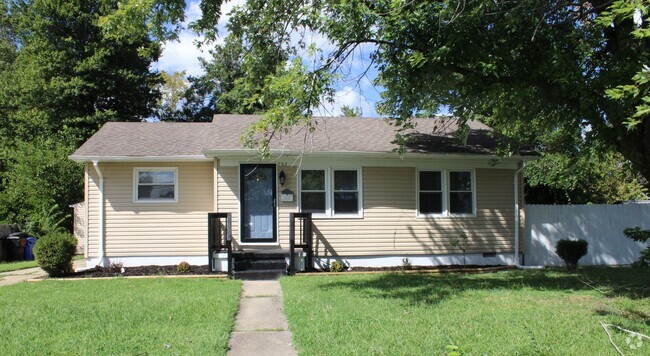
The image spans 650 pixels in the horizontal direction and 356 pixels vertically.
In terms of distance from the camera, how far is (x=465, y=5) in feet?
26.4

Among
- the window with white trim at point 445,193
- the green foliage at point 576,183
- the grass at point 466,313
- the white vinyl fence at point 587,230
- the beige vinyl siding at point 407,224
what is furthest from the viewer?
the green foliage at point 576,183

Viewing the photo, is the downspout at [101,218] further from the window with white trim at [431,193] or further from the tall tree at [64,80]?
the tall tree at [64,80]

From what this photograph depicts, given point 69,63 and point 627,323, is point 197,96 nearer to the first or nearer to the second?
point 69,63

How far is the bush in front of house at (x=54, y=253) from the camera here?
1091 centimetres

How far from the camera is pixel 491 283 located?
9805 mm

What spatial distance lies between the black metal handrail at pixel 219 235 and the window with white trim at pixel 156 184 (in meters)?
1.49

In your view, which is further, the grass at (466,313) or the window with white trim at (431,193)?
the window with white trim at (431,193)

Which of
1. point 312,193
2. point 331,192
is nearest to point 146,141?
point 312,193

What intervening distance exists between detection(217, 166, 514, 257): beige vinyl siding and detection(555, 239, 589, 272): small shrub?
4.62ft

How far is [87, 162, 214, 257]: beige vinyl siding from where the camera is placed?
1224 cm

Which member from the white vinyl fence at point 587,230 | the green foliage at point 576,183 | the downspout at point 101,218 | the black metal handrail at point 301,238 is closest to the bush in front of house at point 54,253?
the downspout at point 101,218

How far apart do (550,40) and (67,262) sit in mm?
11221

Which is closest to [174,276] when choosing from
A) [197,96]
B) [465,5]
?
[465,5]

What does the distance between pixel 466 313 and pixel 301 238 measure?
5810mm
